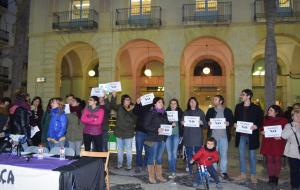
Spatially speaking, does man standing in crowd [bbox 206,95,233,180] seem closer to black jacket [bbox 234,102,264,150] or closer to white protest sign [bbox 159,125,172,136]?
black jacket [bbox 234,102,264,150]

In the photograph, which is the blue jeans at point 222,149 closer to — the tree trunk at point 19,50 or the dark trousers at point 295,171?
the dark trousers at point 295,171

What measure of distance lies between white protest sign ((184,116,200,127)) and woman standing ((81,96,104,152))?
2121 millimetres

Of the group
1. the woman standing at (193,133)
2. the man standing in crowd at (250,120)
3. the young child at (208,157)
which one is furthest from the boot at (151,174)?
the man standing in crowd at (250,120)

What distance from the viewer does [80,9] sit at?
67.5ft

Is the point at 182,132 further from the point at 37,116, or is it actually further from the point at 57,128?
the point at 37,116

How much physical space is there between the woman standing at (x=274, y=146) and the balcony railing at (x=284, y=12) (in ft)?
34.8

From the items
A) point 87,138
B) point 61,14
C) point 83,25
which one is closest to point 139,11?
point 83,25

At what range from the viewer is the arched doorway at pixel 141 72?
24.5 metres

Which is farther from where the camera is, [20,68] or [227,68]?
[227,68]

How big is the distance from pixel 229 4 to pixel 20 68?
1111 cm

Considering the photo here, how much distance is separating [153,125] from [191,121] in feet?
3.16

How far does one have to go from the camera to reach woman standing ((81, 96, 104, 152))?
8906 millimetres

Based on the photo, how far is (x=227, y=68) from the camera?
76.6 ft

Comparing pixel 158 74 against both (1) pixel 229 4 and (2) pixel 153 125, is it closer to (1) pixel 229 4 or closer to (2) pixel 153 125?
(1) pixel 229 4
